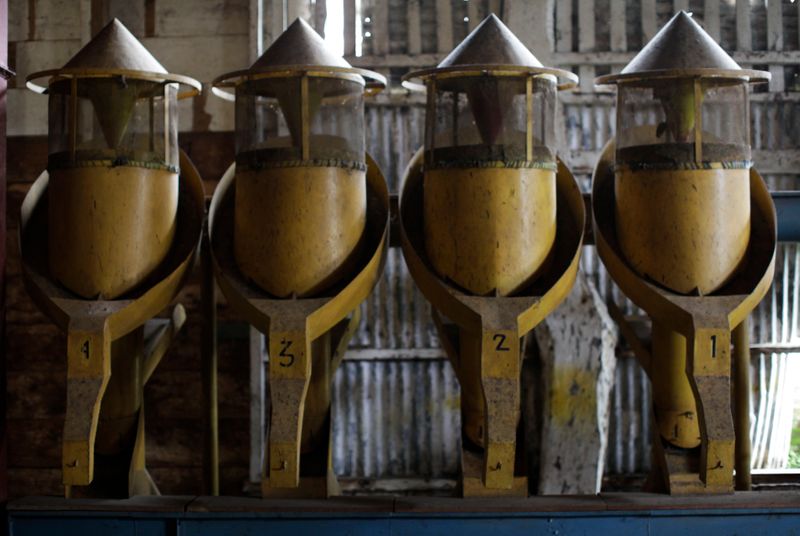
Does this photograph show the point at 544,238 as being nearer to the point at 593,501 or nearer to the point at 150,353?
the point at 593,501

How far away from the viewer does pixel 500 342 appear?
108 inches

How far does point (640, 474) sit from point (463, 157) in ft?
7.98

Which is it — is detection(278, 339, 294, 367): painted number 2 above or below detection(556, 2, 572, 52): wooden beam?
below

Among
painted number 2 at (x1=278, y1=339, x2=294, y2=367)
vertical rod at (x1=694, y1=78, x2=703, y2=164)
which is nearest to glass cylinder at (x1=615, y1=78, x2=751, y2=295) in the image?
vertical rod at (x1=694, y1=78, x2=703, y2=164)

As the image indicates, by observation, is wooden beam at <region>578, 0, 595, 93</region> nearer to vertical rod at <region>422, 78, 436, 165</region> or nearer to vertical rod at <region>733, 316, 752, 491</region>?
vertical rod at <region>733, 316, 752, 491</region>

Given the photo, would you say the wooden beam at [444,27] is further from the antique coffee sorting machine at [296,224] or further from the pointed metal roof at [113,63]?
the pointed metal roof at [113,63]

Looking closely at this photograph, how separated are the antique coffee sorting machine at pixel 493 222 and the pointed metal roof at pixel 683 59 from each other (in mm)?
225

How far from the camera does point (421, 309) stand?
4664 millimetres

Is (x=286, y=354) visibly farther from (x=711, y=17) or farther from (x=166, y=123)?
(x=711, y=17)

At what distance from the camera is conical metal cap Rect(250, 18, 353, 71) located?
112 inches

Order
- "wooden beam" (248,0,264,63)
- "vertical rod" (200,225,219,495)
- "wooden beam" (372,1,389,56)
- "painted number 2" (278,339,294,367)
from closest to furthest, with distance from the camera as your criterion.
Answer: "painted number 2" (278,339,294,367), "vertical rod" (200,225,219,495), "wooden beam" (248,0,264,63), "wooden beam" (372,1,389,56)

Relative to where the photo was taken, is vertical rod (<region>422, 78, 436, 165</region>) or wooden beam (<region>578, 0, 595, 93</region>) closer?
vertical rod (<region>422, 78, 436, 165</region>)

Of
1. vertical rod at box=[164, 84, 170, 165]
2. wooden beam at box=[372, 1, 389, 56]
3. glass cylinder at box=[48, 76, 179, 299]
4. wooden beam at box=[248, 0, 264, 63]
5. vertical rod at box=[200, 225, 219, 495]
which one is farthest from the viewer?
wooden beam at box=[372, 1, 389, 56]

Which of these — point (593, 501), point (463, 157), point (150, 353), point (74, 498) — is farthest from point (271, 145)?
point (593, 501)
